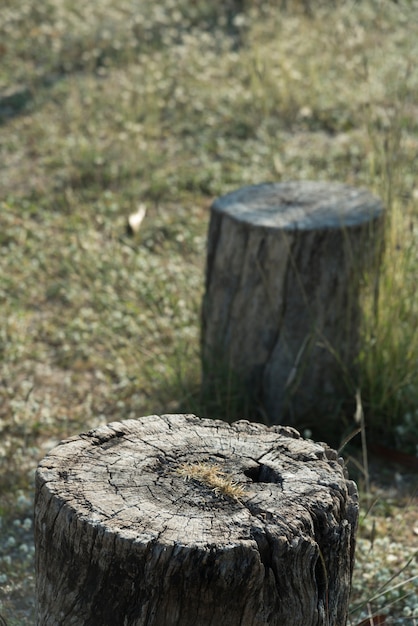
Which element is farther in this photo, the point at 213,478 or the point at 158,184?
the point at 158,184

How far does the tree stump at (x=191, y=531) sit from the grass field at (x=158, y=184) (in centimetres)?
58

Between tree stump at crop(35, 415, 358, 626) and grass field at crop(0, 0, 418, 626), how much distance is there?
1.91 ft

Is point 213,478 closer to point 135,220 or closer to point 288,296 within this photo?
point 288,296

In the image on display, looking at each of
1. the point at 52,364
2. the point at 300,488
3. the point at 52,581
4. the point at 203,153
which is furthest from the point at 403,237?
the point at 203,153

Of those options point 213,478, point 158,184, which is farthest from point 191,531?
point 158,184

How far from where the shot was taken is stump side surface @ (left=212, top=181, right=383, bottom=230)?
451cm

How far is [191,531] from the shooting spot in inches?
91.8

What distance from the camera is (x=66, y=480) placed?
253cm

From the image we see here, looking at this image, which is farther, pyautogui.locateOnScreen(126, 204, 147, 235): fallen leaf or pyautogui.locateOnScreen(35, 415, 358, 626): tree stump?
pyautogui.locateOnScreen(126, 204, 147, 235): fallen leaf

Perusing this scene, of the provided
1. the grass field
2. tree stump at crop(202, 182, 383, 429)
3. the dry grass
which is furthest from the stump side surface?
the dry grass

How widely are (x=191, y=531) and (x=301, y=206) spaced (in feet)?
8.67

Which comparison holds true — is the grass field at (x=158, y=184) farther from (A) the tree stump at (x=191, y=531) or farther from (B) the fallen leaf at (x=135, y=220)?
(A) the tree stump at (x=191, y=531)

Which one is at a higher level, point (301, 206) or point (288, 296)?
point (301, 206)

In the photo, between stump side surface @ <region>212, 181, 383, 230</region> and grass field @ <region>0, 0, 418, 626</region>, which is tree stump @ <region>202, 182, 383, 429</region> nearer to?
stump side surface @ <region>212, 181, 383, 230</region>
